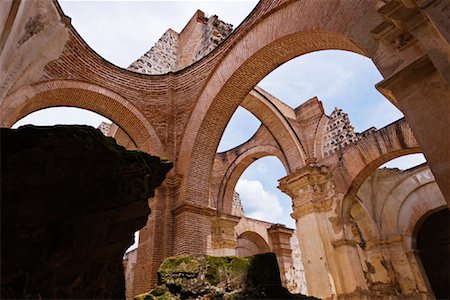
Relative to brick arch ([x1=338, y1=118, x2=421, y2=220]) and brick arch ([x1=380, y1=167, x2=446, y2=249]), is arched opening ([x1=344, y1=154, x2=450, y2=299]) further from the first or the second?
brick arch ([x1=338, y1=118, x2=421, y2=220])

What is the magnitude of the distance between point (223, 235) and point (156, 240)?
4.42m

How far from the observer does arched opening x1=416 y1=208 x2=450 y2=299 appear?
42.8 ft

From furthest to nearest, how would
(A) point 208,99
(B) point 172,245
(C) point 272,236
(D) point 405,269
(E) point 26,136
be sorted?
(C) point 272,236, (D) point 405,269, (A) point 208,99, (B) point 172,245, (E) point 26,136

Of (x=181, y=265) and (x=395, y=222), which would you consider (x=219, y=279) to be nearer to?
(x=181, y=265)

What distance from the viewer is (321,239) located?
7.77 m

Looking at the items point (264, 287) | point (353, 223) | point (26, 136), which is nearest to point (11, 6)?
point (26, 136)

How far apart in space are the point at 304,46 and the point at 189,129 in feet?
9.94

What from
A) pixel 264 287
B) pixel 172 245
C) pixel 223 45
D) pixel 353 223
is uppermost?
pixel 223 45

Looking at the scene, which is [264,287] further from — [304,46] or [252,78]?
[252,78]

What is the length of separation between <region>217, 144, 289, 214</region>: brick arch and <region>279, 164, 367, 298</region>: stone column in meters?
2.72

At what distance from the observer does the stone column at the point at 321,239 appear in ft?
24.2

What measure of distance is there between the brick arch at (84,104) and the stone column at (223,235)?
13.8 ft

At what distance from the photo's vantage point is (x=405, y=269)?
11.0m

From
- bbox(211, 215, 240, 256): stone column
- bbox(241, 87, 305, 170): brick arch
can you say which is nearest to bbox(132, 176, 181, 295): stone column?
bbox(241, 87, 305, 170): brick arch
